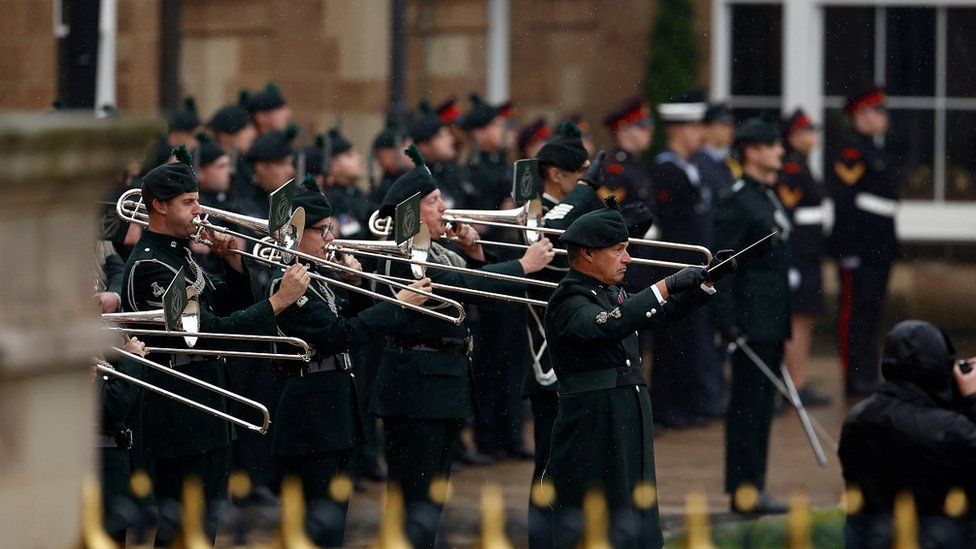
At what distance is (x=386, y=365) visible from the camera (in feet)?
25.3

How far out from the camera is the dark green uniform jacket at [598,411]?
6555mm

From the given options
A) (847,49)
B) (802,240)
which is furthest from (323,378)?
(847,49)

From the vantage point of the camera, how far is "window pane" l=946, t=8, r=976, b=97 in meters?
15.6

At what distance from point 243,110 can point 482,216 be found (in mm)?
3538

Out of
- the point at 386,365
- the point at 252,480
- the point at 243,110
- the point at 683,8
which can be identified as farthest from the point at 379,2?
the point at 386,365

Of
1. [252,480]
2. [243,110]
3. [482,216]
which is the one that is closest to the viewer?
[482,216]

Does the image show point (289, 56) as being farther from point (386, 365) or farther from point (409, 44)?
point (386, 365)

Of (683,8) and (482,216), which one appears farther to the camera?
(683,8)

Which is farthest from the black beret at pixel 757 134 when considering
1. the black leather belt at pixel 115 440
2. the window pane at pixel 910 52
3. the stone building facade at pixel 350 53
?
the window pane at pixel 910 52

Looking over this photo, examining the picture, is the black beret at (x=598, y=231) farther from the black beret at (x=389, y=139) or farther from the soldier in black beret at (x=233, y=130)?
the black beret at (x=389, y=139)

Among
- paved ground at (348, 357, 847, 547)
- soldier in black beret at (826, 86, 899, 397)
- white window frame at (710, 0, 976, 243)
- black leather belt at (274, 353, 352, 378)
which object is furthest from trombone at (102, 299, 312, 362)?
white window frame at (710, 0, 976, 243)

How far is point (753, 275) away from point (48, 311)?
264 inches

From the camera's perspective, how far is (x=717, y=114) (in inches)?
497

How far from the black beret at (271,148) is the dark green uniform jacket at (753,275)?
222 cm
